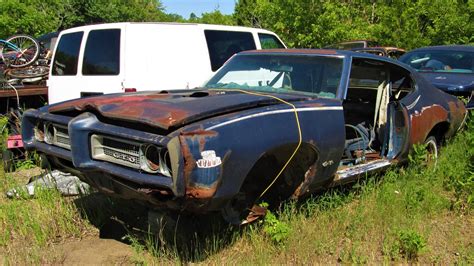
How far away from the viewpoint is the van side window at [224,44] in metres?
7.74

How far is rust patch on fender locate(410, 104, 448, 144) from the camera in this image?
5.24m

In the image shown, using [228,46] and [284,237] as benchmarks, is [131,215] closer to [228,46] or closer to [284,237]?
[284,237]

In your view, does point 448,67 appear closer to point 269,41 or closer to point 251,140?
point 269,41

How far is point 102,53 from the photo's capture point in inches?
275

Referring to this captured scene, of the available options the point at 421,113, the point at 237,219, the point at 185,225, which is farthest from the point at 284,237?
the point at 421,113

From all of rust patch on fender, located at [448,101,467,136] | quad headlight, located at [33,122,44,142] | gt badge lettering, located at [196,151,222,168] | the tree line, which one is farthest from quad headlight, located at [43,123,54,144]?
the tree line

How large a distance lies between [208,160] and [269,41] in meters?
6.25

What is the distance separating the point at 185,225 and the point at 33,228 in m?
1.42

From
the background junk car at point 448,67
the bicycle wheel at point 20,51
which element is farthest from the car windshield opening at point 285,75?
the bicycle wheel at point 20,51

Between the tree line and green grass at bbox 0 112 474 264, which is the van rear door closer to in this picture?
green grass at bbox 0 112 474 264

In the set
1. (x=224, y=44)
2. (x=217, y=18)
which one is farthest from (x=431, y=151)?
(x=217, y=18)

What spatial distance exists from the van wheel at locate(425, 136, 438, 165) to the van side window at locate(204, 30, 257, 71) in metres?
3.51

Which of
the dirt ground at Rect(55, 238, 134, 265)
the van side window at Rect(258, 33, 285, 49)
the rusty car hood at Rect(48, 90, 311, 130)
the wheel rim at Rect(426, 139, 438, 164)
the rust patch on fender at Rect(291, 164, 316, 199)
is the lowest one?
the dirt ground at Rect(55, 238, 134, 265)

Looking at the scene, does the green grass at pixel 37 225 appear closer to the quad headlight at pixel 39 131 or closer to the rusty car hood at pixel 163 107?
the quad headlight at pixel 39 131
